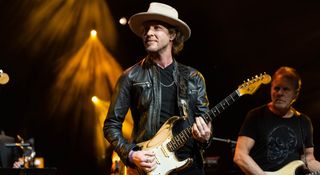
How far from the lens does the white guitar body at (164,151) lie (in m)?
4.11

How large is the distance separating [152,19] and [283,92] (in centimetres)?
222

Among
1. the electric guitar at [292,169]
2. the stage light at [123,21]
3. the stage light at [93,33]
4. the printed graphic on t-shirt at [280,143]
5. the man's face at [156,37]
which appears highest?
the stage light at [123,21]

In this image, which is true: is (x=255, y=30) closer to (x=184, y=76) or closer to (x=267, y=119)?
(x=267, y=119)

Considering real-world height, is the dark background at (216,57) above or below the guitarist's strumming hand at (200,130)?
above

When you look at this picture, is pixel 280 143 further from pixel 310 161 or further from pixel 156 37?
pixel 156 37

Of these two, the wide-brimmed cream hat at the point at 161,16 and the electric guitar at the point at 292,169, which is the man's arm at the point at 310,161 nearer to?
the electric guitar at the point at 292,169

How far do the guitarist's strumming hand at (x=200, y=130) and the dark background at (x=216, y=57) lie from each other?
4637mm

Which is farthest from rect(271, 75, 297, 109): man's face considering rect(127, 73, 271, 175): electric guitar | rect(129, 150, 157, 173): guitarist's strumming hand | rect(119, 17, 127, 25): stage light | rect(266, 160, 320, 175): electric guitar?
rect(119, 17, 127, 25): stage light

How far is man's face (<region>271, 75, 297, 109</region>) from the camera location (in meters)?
6.10

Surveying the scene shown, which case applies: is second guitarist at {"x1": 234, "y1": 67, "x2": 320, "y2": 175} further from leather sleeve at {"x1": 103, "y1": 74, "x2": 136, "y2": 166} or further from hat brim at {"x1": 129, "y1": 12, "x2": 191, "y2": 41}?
leather sleeve at {"x1": 103, "y1": 74, "x2": 136, "y2": 166}

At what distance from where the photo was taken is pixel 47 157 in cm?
1328

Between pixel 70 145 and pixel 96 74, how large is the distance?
2.08 m

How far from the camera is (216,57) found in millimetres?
10031

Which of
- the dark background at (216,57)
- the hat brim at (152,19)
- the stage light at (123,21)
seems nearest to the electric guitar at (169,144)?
the hat brim at (152,19)
